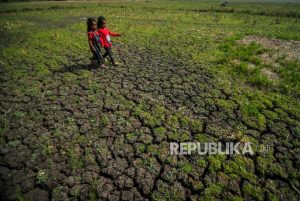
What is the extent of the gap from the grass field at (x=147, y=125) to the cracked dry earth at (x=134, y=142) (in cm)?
2

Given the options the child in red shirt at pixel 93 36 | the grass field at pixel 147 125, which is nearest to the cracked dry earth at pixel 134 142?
the grass field at pixel 147 125

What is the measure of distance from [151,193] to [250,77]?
17.9 feet

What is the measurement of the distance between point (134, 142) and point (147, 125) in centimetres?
65

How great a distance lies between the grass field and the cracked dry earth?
20mm

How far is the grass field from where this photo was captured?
3.34 m

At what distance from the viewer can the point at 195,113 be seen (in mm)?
5094

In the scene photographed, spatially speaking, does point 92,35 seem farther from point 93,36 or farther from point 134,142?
point 134,142

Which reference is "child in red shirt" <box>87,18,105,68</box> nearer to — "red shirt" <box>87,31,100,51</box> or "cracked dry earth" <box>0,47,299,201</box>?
"red shirt" <box>87,31,100,51</box>

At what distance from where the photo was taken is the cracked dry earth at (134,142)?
329 centimetres

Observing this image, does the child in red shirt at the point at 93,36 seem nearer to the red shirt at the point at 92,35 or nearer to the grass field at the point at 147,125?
the red shirt at the point at 92,35

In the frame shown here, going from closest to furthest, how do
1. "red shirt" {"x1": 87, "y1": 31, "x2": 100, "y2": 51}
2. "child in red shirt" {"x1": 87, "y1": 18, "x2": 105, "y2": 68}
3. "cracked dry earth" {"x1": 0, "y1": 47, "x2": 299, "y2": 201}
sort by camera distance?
"cracked dry earth" {"x1": 0, "y1": 47, "x2": 299, "y2": 201} < "child in red shirt" {"x1": 87, "y1": 18, "x2": 105, "y2": 68} < "red shirt" {"x1": 87, "y1": 31, "x2": 100, "y2": 51}

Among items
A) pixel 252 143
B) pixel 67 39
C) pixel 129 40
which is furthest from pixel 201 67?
pixel 67 39

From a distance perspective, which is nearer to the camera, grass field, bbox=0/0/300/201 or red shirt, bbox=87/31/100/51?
grass field, bbox=0/0/300/201

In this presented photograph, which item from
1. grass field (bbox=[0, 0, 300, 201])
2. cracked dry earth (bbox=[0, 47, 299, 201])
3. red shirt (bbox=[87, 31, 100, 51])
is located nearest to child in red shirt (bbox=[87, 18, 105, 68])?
red shirt (bbox=[87, 31, 100, 51])
